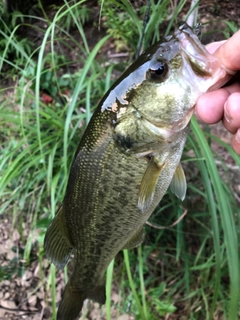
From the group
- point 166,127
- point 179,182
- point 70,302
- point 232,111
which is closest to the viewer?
point 232,111

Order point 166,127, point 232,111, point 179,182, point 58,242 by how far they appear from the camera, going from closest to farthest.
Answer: point 232,111 → point 166,127 → point 179,182 → point 58,242

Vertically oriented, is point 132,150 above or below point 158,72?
below

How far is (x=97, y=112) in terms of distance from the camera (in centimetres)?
106

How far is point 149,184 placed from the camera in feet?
3.32

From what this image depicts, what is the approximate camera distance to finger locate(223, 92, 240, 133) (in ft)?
2.83

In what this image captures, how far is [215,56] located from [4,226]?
1.84 meters

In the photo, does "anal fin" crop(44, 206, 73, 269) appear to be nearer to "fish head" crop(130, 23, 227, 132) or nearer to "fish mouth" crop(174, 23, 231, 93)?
"fish head" crop(130, 23, 227, 132)

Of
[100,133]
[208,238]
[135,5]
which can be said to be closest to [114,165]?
[100,133]

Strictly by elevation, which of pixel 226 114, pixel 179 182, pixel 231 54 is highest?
pixel 231 54

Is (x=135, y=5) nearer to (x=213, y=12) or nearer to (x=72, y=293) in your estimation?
(x=213, y=12)

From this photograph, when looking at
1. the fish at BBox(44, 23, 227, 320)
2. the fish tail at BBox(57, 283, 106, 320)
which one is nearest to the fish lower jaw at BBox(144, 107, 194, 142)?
the fish at BBox(44, 23, 227, 320)

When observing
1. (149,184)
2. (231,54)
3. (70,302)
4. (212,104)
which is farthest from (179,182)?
(70,302)

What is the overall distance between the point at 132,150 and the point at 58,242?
0.44 metres

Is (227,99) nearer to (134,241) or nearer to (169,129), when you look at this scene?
(169,129)
